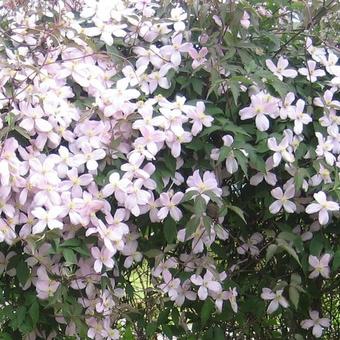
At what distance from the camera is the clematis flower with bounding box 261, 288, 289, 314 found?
67.9 inches

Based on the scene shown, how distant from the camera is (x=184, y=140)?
5.28 ft

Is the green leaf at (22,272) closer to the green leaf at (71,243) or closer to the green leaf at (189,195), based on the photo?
the green leaf at (71,243)

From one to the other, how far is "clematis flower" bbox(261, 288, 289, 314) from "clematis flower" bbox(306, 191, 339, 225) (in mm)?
244

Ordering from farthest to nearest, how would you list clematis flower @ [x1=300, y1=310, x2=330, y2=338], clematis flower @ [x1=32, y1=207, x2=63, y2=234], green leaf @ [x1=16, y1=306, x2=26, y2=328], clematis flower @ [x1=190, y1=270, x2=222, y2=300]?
clematis flower @ [x1=300, y1=310, x2=330, y2=338], clematis flower @ [x1=190, y1=270, x2=222, y2=300], green leaf @ [x1=16, y1=306, x2=26, y2=328], clematis flower @ [x1=32, y1=207, x2=63, y2=234]

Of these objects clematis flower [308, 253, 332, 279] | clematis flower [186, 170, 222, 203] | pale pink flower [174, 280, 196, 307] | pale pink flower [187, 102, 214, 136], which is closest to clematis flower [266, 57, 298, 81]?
pale pink flower [187, 102, 214, 136]

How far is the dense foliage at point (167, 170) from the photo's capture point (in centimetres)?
153

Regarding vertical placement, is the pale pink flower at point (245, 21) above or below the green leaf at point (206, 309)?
above

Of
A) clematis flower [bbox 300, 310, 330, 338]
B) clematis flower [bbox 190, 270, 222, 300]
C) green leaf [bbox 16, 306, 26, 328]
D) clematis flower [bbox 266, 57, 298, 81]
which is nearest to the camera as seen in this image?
green leaf [bbox 16, 306, 26, 328]

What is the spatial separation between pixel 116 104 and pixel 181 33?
0.30 meters

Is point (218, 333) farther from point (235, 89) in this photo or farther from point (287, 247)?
point (235, 89)

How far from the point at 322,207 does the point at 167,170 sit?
1.23 feet

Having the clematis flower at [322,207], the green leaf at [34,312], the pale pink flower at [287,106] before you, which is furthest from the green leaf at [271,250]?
the green leaf at [34,312]

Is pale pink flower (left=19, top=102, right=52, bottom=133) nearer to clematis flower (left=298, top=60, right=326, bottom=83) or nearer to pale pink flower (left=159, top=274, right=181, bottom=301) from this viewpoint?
pale pink flower (left=159, top=274, right=181, bottom=301)

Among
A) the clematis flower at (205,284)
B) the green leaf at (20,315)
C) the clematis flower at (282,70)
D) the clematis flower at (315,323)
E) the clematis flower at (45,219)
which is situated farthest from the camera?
the clematis flower at (315,323)
